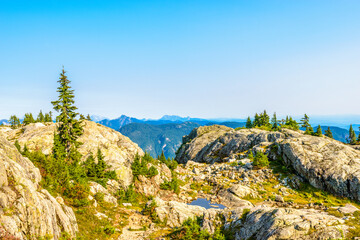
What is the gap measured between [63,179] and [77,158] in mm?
12085

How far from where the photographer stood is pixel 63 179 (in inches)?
1204

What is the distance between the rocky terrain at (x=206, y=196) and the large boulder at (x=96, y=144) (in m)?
0.24

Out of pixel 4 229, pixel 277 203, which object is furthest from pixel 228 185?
pixel 4 229

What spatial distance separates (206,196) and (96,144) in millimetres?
30794

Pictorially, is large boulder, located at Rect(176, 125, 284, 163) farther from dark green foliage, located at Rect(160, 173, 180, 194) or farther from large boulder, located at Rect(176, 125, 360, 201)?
dark green foliage, located at Rect(160, 173, 180, 194)

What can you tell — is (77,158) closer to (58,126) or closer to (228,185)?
(58,126)

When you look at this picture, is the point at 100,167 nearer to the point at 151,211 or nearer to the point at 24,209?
the point at 151,211

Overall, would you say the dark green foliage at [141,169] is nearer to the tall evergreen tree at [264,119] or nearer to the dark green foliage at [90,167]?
the dark green foliage at [90,167]

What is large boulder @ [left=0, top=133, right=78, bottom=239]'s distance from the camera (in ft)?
51.4

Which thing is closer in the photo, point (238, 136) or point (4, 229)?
point (4, 229)

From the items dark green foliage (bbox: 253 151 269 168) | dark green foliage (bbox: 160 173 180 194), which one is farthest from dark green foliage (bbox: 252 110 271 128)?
dark green foliage (bbox: 160 173 180 194)

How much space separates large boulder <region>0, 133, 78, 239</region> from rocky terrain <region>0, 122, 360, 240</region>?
0.28 ft

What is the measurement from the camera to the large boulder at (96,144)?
43531 millimetres

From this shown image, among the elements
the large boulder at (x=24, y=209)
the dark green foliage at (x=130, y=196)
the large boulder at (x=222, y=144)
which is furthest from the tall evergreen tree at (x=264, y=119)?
the large boulder at (x=24, y=209)
